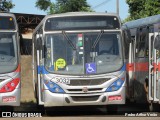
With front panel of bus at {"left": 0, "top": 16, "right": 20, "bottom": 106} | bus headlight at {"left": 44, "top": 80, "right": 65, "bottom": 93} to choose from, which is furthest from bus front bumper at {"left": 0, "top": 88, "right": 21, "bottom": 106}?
→ bus headlight at {"left": 44, "top": 80, "right": 65, "bottom": 93}

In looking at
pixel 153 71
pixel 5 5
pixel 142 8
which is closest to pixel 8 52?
pixel 153 71

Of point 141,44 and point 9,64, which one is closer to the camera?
point 9,64

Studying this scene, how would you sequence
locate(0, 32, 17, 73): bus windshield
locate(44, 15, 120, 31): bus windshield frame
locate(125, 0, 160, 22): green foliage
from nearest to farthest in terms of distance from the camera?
locate(0, 32, 17, 73): bus windshield
locate(44, 15, 120, 31): bus windshield frame
locate(125, 0, 160, 22): green foliage

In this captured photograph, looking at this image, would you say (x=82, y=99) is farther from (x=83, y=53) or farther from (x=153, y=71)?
(x=153, y=71)

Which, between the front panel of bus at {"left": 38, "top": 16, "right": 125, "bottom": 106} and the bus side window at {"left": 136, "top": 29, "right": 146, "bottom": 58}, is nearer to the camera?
the front panel of bus at {"left": 38, "top": 16, "right": 125, "bottom": 106}

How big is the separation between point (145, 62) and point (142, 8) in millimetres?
19318

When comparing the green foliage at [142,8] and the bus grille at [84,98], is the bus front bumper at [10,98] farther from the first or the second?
the green foliage at [142,8]

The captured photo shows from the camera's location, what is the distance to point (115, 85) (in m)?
15.2

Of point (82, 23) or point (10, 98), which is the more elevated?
point (82, 23)

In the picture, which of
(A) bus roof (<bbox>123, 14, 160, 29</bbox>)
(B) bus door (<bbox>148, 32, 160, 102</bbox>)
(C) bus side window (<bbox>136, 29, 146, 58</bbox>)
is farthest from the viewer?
(C) bus side window (<bbox>136, 29, 146, 58</bbox>)

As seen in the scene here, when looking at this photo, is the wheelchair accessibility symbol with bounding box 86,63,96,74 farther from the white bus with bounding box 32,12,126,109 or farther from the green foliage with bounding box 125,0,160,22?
the green foliage with bounding box 125,0,160,22

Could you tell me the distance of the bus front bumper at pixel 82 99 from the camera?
15.0 m

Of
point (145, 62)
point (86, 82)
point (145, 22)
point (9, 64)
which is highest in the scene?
point (145, 22)

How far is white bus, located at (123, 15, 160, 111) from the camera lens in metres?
16.1
